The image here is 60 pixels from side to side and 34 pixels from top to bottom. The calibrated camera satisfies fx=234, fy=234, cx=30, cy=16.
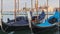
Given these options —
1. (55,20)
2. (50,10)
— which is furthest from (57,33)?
(50,10)

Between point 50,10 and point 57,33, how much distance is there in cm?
274

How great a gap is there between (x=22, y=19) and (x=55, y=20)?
4.81ft

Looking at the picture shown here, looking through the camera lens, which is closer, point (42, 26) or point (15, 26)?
point (42, 26)

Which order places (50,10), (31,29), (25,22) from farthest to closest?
(50,10) → (25,22) → (31,29)

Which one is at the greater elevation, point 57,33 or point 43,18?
point 43,18

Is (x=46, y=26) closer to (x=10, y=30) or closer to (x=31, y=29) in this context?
(x=31, y=29)

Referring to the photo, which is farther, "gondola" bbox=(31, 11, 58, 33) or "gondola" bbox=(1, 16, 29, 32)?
"gondola" bbox=(1, 16, 29, 32)

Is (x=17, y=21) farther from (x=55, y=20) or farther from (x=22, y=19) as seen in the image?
(x=55, y=20)

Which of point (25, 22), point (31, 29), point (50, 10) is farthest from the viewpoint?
point (50, 10)

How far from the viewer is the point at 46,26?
897 centimetres

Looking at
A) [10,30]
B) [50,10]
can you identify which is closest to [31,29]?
[10,30]

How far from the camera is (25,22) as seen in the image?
9461 millimetres

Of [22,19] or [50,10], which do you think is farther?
[50,10]

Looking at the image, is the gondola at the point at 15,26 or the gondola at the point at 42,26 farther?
the gondola at the point at 15,26
